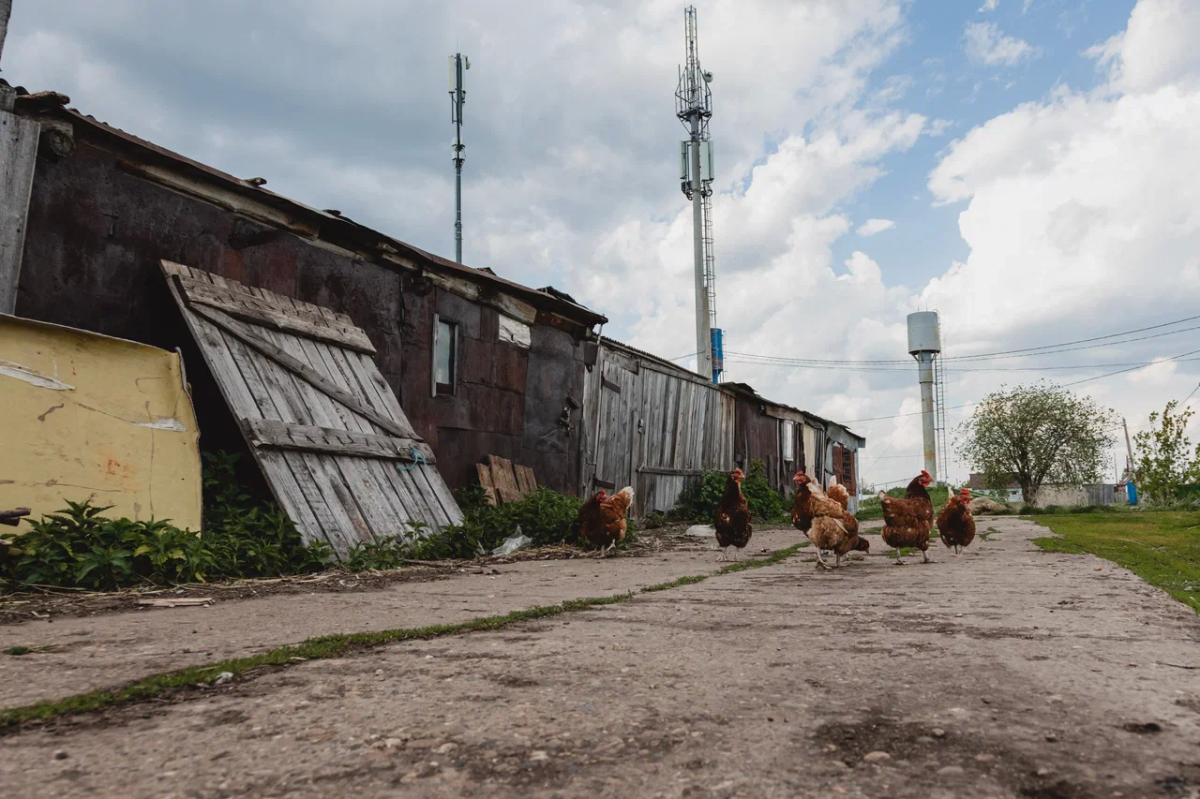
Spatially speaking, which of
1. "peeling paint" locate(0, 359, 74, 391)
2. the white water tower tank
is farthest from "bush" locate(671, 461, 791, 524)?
the white water tower tank

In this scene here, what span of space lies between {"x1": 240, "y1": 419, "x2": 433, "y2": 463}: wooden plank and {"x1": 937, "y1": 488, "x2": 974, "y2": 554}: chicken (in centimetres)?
584

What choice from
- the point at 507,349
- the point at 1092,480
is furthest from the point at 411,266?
the point at 1092,480

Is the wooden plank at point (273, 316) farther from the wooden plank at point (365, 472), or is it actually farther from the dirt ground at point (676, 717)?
the dirt ground at point (676, 717)

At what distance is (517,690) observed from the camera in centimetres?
214

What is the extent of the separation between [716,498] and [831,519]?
7941 mm

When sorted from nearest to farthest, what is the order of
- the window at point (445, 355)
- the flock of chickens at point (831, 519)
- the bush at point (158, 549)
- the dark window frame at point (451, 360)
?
the bush at point (158, 549) < the flock of chickens at point (831, 519) < the dark window frame at point (451, 360) < the window at point (445, 355)

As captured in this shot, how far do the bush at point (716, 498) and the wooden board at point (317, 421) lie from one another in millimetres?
7112

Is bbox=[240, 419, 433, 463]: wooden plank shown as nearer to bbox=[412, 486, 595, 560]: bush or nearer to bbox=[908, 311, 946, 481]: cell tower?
bbox=[412, 486, 595, 560]: bush

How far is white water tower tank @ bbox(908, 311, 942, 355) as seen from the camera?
4053cm

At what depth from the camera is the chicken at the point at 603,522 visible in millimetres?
8625

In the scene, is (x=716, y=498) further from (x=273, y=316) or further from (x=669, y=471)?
(x=273, y=316)

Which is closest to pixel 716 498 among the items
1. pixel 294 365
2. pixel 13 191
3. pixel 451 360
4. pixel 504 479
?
pixel 504 479

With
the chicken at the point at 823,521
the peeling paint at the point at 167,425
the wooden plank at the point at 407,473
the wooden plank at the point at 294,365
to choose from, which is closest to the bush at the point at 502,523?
the wooden plank at the point at 407,473

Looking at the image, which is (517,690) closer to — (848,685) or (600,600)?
(848,685)
